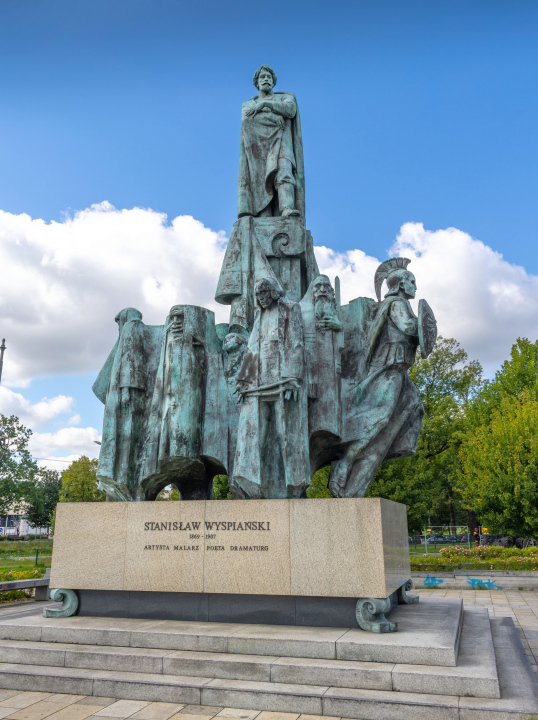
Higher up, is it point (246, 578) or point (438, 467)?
point (438, 467)

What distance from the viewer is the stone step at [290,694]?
15.0 ft

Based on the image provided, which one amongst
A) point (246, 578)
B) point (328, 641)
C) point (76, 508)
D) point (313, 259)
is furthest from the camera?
point (313, 259)

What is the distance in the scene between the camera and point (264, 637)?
572cm

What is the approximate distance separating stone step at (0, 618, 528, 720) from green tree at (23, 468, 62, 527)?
37.1 meters

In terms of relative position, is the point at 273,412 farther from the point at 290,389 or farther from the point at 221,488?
the point at 221,488

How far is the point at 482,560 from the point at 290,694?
56.4 feet

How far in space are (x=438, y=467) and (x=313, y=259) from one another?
29055 mm

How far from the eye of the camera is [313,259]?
9.84 m

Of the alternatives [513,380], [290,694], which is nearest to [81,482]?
[513,380]

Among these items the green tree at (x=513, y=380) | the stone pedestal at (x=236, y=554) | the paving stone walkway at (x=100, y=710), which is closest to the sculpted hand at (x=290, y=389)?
the stone pedestal at (x=236, y=554)

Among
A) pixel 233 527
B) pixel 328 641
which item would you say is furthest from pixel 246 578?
pixel 328 641

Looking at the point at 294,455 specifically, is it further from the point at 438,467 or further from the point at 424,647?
the point at 438,467

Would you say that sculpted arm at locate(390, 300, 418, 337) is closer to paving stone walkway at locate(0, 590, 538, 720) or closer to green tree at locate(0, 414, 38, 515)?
paving stone walkway at locate(0, 590, 538, 720)

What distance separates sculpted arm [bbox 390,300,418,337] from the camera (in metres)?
8.05
